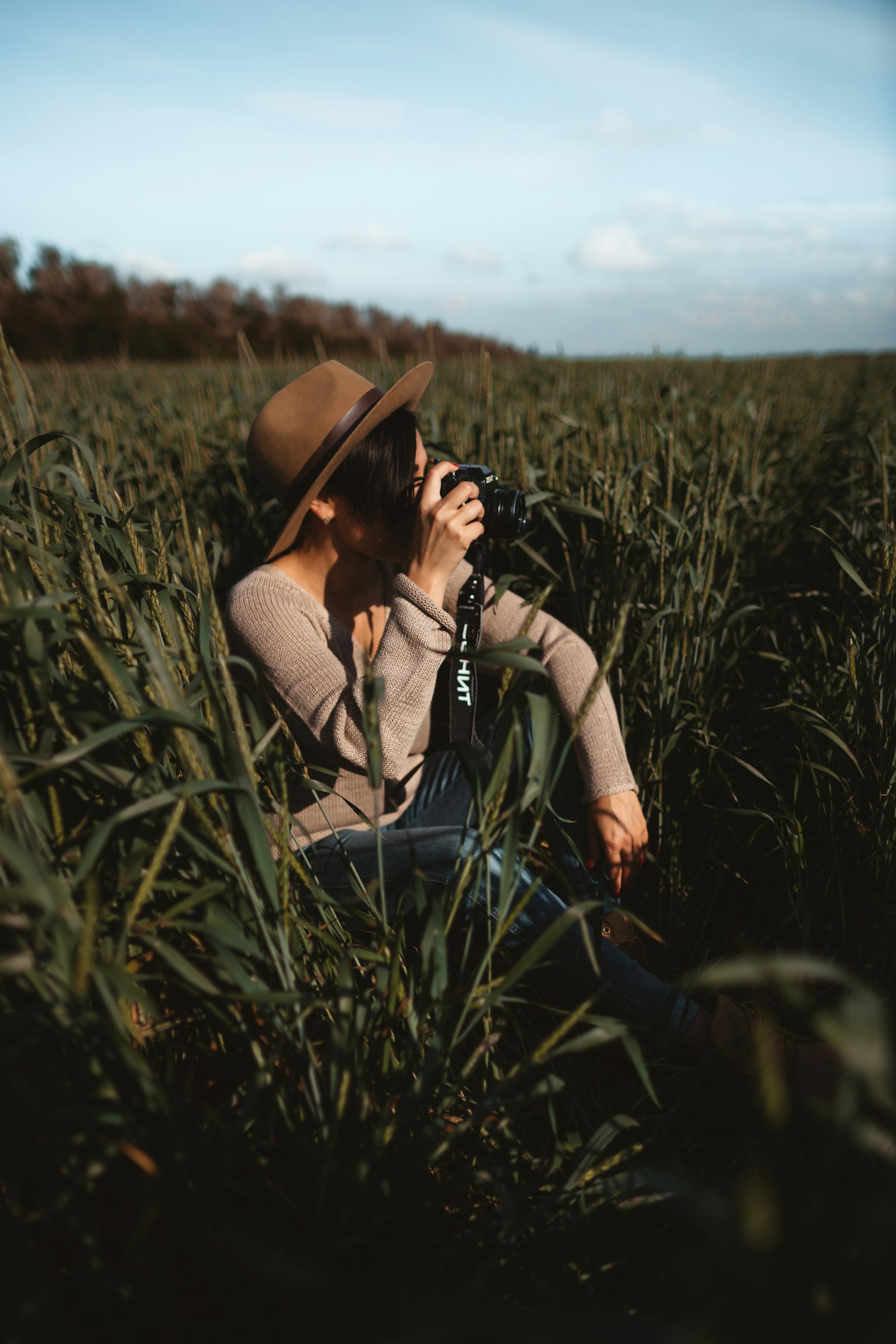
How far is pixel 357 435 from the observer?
1.51m

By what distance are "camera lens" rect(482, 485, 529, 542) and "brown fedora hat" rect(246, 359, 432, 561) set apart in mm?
308

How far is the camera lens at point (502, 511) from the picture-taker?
60.1 inches

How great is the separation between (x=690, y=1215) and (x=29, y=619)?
43.3 inches

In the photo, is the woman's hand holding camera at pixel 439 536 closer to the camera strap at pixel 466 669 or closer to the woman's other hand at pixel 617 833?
the camera strap at pixel 466 669

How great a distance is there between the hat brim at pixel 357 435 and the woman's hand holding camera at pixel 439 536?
23 centimetres

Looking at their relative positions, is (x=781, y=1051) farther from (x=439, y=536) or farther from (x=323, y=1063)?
(x=439, y=536)

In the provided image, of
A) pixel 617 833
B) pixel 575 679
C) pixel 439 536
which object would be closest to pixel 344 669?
pixel 439 536

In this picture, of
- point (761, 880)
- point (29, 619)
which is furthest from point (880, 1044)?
point (761, 880)

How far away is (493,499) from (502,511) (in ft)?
0.12

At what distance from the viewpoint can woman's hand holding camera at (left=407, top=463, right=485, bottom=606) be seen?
138 cm

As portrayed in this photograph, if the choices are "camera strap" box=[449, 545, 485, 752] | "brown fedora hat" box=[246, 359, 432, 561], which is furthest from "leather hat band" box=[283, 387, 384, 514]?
"camera strap" box=[449, 545, 485, 752]

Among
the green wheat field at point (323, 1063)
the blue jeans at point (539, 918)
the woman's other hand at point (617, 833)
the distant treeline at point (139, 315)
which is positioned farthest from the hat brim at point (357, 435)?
the distant treeline at point (139, 315)

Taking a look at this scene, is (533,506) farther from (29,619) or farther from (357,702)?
(29,619)

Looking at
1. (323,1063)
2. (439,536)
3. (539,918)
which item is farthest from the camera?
(439,536)
